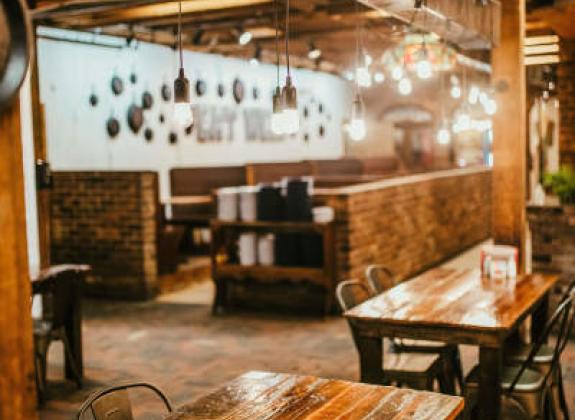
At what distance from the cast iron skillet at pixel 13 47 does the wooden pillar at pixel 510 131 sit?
169 inches

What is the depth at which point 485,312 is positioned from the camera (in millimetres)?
Answer: 4246

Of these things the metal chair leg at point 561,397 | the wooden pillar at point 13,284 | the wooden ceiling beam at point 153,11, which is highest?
the wooden ceiling beam at point 153,11

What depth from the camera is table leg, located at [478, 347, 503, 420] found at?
3943mm

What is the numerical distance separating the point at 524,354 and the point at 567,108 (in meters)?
5.47

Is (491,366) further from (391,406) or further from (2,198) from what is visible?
(2,198)

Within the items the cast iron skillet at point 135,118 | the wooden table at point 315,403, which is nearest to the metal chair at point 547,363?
the wooden table at point 315,403

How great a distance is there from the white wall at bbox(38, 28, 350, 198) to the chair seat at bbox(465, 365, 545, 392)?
6.95 m

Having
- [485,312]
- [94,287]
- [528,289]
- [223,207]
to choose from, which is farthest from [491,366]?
[94,287]

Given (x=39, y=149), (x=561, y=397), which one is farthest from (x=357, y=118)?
(x=39, y=149)

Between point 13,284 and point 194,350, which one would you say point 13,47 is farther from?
point 194,350

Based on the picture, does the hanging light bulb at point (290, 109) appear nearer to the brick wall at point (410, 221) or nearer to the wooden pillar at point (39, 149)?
the brick wall at point (410, 221)

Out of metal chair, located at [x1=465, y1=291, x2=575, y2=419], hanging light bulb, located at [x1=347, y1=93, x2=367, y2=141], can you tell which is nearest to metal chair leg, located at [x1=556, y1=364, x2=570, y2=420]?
metal chair, located at [x1=465, y1=291, x2=575, y2=419]

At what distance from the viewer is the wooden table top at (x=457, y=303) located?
13.4 ft

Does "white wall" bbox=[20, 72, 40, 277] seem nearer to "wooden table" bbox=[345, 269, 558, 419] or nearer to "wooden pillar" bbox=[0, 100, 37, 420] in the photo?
"wooden table" bbox=[345, 269, 558, 419]
